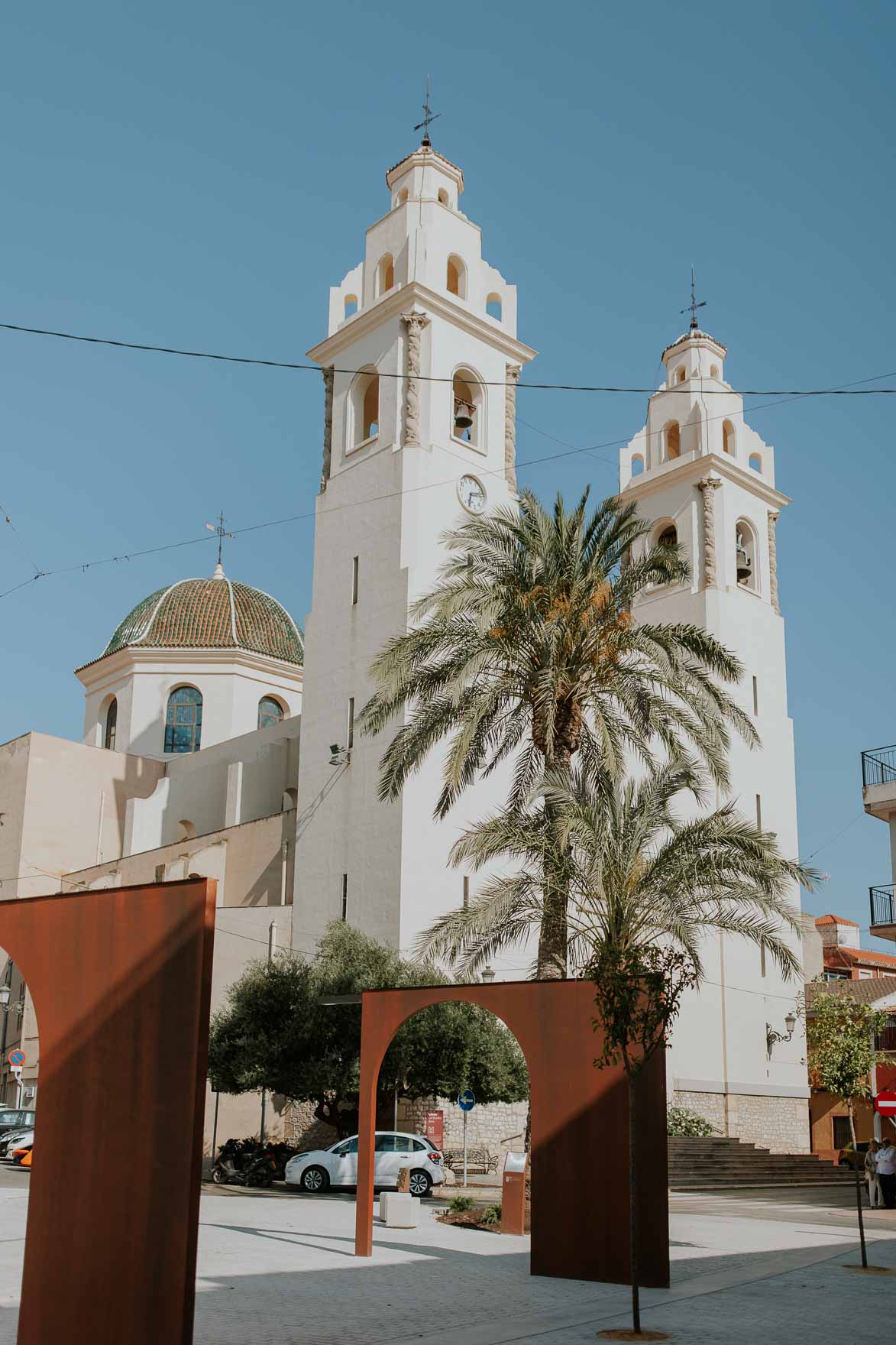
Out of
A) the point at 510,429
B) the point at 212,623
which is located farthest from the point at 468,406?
the point at 212,623

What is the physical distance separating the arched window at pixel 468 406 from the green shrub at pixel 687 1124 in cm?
1849

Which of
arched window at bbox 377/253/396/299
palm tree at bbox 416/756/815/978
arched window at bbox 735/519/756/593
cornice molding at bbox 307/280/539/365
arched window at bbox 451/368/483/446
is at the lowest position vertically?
palm tree at bbox 416/756/815/978

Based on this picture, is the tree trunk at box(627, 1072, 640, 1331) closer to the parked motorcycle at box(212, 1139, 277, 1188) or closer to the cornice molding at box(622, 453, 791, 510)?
the parked motorcycle at box(212, 1139, 277, 1188)

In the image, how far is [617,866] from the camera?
21.0 m

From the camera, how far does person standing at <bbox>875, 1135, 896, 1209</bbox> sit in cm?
2427

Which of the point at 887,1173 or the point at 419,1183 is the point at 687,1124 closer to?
the point at 887,1173

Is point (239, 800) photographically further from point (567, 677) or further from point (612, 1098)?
point (612, 1098)

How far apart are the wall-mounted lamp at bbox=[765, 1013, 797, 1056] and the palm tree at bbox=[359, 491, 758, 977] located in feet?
59.1

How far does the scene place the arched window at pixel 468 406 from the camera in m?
36.9

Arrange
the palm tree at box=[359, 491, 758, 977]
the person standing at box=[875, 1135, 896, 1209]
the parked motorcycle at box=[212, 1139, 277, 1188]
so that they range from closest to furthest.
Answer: the palm tree at box=[359, 491, 758, 977]
the person standing at box=[875, 1135, 896, 1209]
the parked motorcycle at box=[212, 1139, 277, 1188]

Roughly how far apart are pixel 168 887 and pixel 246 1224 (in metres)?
10.9

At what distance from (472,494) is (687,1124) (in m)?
17.3

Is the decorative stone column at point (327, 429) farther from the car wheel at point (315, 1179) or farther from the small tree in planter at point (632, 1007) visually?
the small tree in planter at point (632, 1007)

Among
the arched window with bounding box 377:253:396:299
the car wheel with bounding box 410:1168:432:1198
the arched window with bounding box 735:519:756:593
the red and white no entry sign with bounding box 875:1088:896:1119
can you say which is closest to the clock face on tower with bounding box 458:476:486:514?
the arched window with bounding box 377:253:396:299
